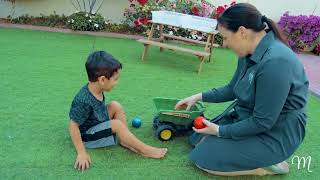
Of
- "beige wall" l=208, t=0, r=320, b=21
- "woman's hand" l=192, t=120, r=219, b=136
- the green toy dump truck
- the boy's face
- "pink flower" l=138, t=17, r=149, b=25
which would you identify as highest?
"beige wall" l=208, t=0, r=320, b=21

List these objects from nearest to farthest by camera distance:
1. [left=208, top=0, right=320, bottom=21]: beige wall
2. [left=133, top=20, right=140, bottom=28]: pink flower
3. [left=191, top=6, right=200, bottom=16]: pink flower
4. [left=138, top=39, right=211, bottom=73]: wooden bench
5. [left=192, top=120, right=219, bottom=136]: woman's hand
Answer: [left=192, top=120, right=219, bottom=136]: woman's hand
[left=138, top=39, right=211, bottom=73]: wooden bench
[left=191, top=6, right=200, bottom=16]: pink flower
[left=133, top=20, right=140, bottom=28]: pink flower
[left=208, top=0, right=320, bottom=21]: beige wall

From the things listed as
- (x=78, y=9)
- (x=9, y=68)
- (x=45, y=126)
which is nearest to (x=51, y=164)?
(x=45, y=126)

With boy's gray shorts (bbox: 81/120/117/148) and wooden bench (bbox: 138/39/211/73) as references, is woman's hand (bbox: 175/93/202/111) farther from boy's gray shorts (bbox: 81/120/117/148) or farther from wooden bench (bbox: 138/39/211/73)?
wooden bench (bbox: 138/39/211/73)

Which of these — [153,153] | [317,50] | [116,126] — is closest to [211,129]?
[153,153]

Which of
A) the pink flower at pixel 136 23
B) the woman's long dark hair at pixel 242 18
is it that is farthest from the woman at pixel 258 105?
the pink flower at pixel 136 23

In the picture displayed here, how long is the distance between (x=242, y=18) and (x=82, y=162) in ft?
4.61

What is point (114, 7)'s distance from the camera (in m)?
8.26

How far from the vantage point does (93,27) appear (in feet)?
24.8

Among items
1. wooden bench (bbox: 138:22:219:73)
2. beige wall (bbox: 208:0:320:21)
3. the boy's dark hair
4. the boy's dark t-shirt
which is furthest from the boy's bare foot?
beige wall (bbox: 208:0:320:21)

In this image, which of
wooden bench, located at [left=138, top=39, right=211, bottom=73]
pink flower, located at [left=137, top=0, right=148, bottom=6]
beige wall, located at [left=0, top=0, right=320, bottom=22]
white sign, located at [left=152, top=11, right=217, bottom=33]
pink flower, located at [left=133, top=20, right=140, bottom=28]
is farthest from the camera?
beige wall, located at [left=0, top=0, right=320, bottom=22]

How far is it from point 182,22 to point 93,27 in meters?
2.43

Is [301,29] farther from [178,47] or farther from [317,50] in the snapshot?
[178,47]

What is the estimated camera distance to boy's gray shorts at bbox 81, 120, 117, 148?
285cm

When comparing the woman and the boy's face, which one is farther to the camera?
the boy's face
